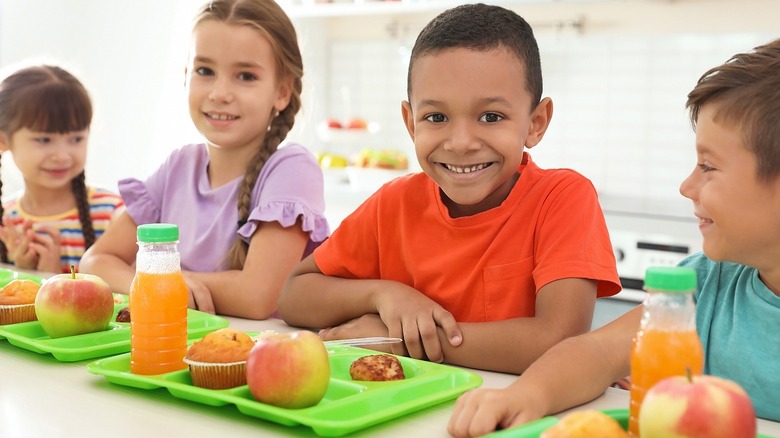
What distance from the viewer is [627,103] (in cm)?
341

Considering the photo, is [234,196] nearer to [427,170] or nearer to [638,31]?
[427,170]

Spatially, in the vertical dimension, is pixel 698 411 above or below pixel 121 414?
above

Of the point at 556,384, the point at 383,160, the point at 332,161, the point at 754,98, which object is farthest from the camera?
the point at 332,161

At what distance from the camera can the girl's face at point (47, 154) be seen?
232cm

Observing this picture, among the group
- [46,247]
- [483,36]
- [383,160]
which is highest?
[483,36]

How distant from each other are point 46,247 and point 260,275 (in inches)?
32.8

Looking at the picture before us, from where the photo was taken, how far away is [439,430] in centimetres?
93

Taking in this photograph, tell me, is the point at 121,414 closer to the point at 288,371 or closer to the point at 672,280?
the point at 288,371

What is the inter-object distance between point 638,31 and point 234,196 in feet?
6.66

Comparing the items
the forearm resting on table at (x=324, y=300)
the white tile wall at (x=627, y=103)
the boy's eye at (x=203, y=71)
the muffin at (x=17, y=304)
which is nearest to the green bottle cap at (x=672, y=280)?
the forearm resting on table at (x=324, y=300)

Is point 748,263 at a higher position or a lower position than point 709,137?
lower

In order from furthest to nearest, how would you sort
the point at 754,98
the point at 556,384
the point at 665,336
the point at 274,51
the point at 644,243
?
1. the point at 644,243
2. the point at 274,51
3. the point at 754,98
4. the point at 556,384
5. the point at 665,336

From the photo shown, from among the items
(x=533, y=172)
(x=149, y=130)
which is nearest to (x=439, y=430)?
(x=533, y=172)

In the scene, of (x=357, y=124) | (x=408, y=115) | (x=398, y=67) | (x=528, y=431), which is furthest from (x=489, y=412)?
(x=398, y=67)
